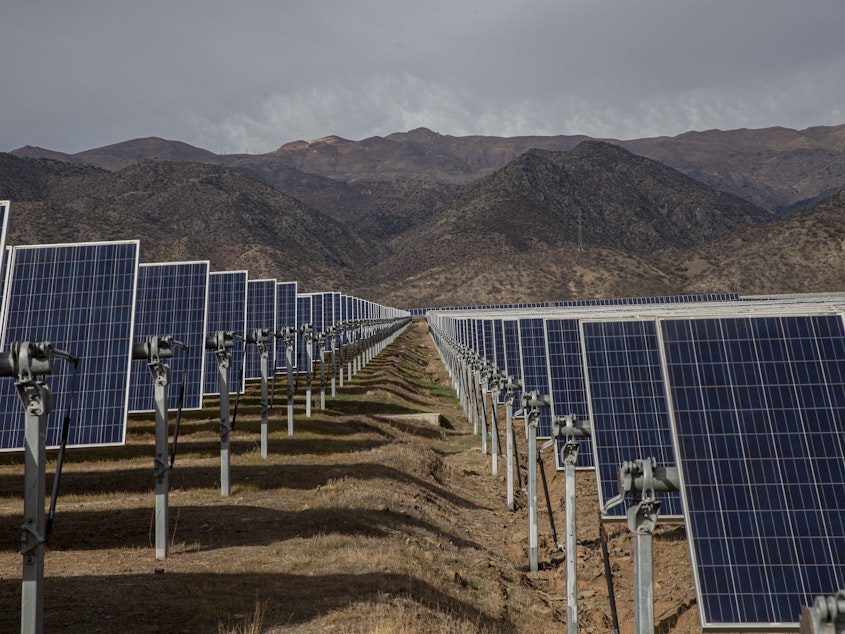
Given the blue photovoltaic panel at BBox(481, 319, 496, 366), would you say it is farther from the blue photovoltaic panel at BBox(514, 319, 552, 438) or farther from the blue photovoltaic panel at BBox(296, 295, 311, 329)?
the blue photovoltaic panel at BBox(296, 295, 311, 329)

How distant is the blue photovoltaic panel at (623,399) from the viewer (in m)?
17.8

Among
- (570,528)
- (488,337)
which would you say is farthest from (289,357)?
(570,528)

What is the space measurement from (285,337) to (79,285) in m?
12.5

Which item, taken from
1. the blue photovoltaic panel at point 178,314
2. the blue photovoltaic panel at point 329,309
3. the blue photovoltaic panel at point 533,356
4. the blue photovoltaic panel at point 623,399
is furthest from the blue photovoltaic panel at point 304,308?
the blue photovoltaic panel at point 623,399

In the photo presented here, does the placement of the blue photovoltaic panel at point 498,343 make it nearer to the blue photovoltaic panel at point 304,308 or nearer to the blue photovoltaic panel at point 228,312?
the blue photovoltaic panel at point 228,312

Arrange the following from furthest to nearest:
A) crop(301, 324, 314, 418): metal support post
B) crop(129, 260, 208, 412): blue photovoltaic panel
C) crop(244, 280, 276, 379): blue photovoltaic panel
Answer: crop(244, 280, 276, 379): blue photovoltaic panel < crop(301, 324, 314, 418): metal support post < crop(129, 260, 208, 412): blue photovoltaic panel

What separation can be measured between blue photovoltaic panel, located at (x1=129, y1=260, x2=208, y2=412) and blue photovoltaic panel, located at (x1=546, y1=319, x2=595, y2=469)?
13801 millimetres

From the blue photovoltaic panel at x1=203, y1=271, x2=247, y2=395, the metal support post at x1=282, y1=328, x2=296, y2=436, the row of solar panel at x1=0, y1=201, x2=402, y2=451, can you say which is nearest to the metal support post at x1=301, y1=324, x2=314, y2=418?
the blue photovoltaic panel at x1=203, y1=271, x2=247, y2=395

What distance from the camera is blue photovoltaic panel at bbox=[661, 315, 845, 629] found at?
1080 centimetres

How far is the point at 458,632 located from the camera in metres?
12.1

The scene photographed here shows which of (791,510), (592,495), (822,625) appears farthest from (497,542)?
(822,625)

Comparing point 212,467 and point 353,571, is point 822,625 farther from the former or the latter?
point 212,467

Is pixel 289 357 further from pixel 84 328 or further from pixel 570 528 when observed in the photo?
pixel 570 528

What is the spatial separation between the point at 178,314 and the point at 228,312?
875 cm
